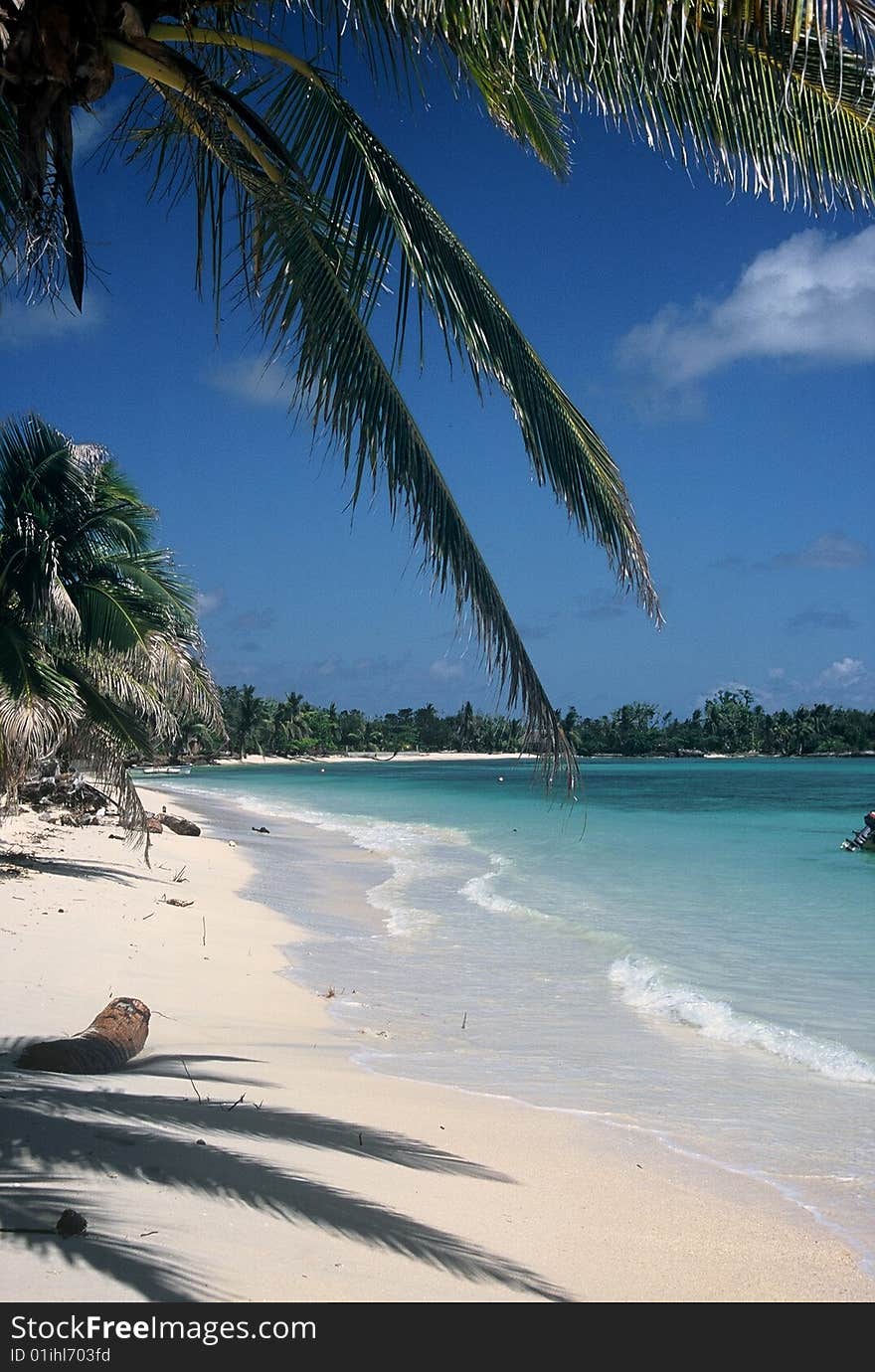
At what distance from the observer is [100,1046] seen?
5145 mm

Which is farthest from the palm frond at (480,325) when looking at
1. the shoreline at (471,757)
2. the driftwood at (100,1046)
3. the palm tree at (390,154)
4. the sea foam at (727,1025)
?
the shoreline at (471,757)

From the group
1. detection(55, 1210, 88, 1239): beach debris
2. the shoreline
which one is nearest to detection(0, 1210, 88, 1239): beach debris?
detection(55, 1210, 88, 1239): beach debris

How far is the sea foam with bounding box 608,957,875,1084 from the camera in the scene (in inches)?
266

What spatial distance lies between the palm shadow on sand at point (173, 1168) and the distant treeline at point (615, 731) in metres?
94.6

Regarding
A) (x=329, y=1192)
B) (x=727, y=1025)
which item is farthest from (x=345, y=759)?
(x=329, y=1192)

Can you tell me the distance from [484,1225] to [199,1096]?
1601 millimetres

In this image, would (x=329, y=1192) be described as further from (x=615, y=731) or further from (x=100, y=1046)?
(x=615, y=731)

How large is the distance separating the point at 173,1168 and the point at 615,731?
137740 millimetres

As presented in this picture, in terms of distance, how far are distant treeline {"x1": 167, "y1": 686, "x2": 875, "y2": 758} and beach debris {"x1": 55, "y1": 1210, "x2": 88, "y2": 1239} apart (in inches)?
3783

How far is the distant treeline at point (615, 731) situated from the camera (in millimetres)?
107688

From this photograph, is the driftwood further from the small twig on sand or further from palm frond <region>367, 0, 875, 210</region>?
palm frond <region>367, 0, 875, 210</region>
